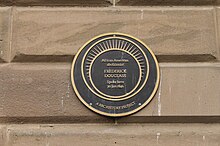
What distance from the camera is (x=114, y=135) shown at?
9.29 feet

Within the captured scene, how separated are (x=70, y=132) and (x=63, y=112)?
0.13 m

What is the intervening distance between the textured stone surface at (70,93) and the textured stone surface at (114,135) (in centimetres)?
6

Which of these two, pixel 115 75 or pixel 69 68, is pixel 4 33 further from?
pixel 115 75

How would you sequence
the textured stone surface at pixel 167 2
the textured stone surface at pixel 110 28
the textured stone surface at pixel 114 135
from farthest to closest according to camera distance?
1. the textured stone surface at pixel 167 2
2. the textured stone surface at pixel 110 28
3. the textured stone surface at pixel 114 135

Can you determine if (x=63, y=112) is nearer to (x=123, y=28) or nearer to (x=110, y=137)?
(x=110, y=137)

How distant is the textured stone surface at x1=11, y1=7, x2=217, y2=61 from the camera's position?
3043 millimetres

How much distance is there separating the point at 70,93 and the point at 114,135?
1.21 feet

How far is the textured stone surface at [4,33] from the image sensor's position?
10.0 ft

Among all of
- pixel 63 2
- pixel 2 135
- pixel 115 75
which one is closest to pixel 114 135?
pixel 115 75

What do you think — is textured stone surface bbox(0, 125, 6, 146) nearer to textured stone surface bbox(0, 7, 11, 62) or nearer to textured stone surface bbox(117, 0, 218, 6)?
textured stone surface bbox(0, 7, 11, 62)

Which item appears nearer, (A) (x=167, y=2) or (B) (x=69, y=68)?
(B) (x=69, y=68)

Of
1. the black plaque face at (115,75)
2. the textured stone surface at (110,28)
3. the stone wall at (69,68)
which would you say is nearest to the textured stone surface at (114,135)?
the stone wall at (69,68)

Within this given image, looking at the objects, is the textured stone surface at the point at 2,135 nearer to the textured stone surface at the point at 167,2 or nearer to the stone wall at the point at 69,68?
the stone wall at the point at 69,68

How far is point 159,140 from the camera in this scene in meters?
2.83
